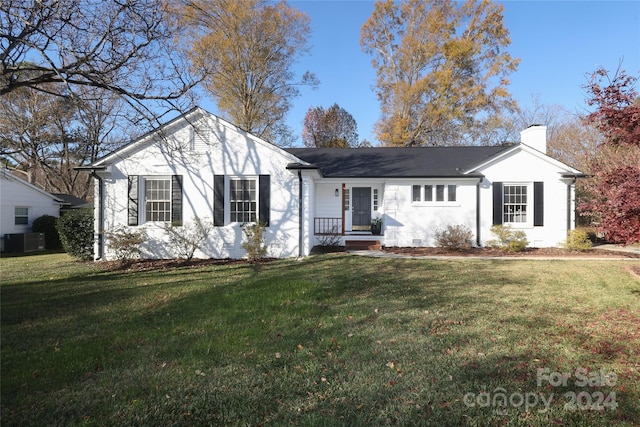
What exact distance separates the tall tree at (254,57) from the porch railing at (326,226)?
11337 millimetres

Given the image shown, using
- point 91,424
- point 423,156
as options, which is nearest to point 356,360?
point 91,424

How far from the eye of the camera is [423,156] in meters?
15.6

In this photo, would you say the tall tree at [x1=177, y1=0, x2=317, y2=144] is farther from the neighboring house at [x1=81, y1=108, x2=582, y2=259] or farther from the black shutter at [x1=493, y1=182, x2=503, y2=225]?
the black shutter at [x1=493, y1=182, x2=503, y2=225]

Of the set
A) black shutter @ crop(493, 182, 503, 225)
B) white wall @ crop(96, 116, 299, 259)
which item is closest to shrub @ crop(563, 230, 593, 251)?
black shutter @ crop(493, 182, 503, 225)

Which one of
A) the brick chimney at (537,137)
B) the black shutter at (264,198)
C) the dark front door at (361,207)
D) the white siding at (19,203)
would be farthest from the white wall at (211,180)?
the brick chimney at (537,137)

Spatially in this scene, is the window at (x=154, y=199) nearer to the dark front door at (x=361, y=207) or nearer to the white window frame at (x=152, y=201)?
the white window frame at (x=152, y=201)

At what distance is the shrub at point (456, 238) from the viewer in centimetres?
1298

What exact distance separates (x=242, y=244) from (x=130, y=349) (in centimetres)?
700

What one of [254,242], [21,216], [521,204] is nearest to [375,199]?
[521,204]

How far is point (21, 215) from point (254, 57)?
642 inches

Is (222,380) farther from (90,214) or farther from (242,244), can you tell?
(90,214)

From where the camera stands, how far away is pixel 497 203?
13336 mm

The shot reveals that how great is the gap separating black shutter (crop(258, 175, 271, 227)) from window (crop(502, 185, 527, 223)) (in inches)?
371

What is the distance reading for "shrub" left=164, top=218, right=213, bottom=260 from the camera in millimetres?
11164
